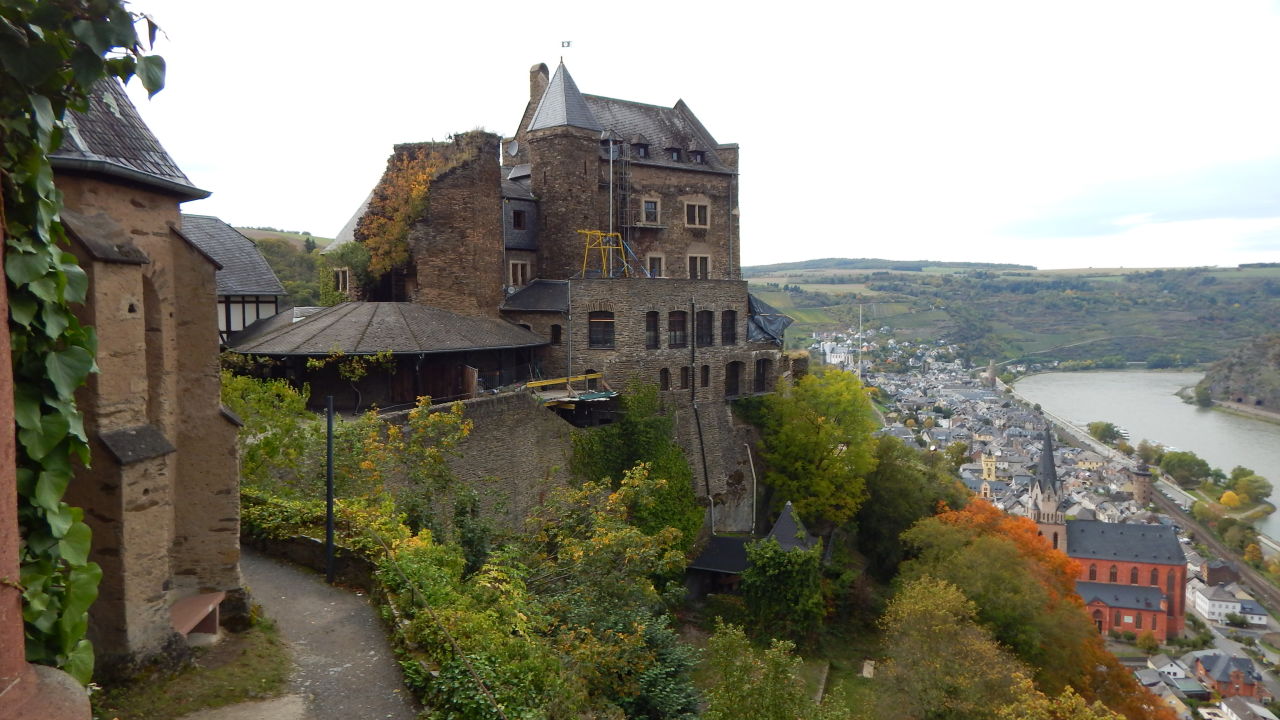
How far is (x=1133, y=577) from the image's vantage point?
82.9 m

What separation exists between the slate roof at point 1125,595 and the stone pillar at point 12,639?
90.8m

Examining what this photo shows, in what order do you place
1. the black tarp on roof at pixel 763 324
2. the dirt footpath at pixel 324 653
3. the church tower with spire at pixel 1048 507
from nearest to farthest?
→ the dirt footpath at pixel 324 653
the black tarp on roof at pixel 763 324
the church tower with spire at pixel 1048 507

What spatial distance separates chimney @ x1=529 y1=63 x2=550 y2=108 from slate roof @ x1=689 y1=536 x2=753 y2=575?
1975 centimetres

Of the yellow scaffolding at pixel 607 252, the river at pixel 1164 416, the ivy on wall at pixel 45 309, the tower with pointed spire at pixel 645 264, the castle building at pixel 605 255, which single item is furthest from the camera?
the river at pixel 1164 416

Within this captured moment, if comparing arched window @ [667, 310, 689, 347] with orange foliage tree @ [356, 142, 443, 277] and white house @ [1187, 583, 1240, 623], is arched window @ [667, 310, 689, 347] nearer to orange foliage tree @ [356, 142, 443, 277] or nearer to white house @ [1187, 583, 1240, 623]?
orange foliage tree @ [356, 142, 443, 277]

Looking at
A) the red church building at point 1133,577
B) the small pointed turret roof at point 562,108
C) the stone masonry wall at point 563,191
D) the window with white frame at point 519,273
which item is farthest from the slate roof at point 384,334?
the red church building at point 1133,577

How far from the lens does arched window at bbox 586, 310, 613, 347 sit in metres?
28.0

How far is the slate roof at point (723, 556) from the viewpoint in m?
28.2

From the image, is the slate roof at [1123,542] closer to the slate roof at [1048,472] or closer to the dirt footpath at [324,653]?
the slate roof at [1048,472]

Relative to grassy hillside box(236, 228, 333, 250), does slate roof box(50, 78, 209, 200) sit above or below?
below

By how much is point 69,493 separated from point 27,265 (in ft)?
17.0

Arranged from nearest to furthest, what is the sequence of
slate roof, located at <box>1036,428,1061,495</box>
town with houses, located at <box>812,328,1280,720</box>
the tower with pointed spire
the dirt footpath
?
the dirt footpath, the tower with pointed spire, town with houses, located at <box>812,328,1280,720</box>, slate roof, located at <box>1036,428,1061,495</box>

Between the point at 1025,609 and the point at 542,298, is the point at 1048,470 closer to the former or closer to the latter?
the point at 1025,609

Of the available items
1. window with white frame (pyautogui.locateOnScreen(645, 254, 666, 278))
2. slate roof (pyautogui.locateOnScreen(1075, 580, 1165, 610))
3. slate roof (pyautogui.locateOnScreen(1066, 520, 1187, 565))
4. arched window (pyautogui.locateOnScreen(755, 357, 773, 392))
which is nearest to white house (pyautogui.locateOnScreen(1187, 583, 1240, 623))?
slate roof (pyautogui.locateOnScreen(1066, 520, 1187, 565))
